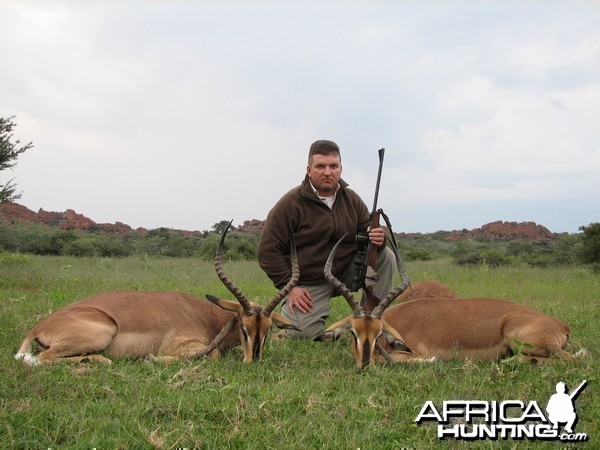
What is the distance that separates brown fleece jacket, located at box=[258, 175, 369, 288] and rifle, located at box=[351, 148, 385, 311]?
383 millimetres

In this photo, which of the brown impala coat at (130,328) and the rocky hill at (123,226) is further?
the rocky hill at (123,226)

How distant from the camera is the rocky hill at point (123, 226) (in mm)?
45344

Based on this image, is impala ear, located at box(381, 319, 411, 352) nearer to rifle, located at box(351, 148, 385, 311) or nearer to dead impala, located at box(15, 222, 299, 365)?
dead impala, located at box(15, 222, 299, 365)

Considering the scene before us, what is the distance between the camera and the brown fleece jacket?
8383 millimetres

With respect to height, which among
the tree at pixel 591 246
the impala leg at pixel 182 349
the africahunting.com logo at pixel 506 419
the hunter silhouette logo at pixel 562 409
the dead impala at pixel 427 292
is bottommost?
the impala leg at pixel 182 349

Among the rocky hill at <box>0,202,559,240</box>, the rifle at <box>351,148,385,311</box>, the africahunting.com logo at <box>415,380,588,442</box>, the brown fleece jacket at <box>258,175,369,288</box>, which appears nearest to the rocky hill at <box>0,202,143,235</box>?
the rocky hill at <box>0,202,559,240</box>

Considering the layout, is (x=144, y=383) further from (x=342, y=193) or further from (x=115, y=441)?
(x=342, y=193)

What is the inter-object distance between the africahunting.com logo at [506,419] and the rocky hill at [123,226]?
39554 mm

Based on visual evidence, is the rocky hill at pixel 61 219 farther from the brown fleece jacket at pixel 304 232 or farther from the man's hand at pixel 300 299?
the man's hand at pixel 300 299

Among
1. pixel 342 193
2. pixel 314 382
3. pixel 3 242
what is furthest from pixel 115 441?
pixel 3 242

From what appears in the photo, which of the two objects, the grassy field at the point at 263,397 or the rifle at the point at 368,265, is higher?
the rifle at the point at 368,265

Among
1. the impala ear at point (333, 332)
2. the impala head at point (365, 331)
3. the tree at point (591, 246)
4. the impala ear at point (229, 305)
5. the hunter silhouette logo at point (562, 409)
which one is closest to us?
the hunter silhouette logo at point (562, 409)

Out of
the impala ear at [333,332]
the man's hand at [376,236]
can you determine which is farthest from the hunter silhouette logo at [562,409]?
the man's hand at [376,236]

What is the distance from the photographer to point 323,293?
28.6 feet
